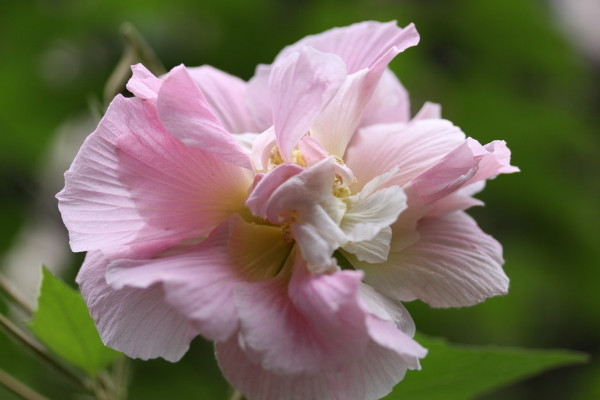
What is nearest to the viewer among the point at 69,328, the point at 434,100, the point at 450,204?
the point at 450,204

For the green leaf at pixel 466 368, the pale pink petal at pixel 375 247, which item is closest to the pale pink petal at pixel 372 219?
the pale pink petal at pixel 375 247

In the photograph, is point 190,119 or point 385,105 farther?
point 385,105

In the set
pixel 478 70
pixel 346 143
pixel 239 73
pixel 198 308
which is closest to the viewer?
pixel 198 308

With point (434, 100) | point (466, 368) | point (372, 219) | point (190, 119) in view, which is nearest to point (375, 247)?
point (372, 219)

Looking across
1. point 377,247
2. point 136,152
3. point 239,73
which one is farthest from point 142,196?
point 239,73

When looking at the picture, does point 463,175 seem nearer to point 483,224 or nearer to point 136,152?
point 136,152

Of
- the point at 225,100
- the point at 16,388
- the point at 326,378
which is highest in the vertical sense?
the point at 225,100

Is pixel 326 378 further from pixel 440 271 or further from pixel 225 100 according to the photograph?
pixel 225 100

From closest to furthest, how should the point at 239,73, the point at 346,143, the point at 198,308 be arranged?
the point at 198,308, the point at 346,143, the point at 239,73
